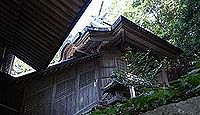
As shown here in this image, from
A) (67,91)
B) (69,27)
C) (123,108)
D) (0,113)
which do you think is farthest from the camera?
(67,91)

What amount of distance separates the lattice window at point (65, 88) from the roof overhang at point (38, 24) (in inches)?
113

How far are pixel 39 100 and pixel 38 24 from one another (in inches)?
195

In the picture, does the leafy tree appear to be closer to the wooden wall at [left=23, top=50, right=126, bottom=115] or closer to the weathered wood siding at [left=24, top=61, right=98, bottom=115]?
the wooden wall at [left=23, top=50, right=126, bottom=115]

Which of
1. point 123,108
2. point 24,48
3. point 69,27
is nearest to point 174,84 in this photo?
point 123,108

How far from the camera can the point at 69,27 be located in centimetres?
576

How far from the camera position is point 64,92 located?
34.3 ft

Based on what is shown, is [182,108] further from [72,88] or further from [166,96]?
[72,88]

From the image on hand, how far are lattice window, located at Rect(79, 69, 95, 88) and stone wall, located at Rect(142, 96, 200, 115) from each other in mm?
8479

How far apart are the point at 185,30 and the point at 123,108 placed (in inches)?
461

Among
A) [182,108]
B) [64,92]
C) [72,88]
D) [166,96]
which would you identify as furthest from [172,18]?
[182,108]

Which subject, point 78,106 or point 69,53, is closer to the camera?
point 78,106

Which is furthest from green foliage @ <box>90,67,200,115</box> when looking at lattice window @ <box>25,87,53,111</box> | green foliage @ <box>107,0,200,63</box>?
green foliage @ <box>107,0,200,63</box>

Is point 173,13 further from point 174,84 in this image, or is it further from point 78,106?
point 174,84

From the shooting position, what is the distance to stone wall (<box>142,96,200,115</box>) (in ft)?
5.07
